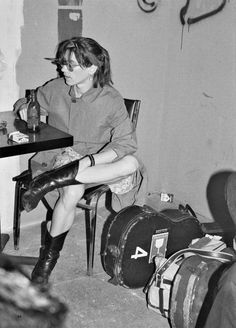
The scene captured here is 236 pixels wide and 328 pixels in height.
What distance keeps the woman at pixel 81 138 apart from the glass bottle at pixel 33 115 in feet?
0.56

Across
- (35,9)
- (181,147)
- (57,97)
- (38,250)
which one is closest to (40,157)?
(57,97)

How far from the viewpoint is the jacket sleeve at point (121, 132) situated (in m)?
2.43

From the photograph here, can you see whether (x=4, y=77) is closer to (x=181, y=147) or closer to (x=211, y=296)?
(x=181, y=147)

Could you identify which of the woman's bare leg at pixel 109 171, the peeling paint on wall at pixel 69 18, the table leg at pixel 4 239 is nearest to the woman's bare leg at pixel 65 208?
the woman's bare leg at pixel 109 171

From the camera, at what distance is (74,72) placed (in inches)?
93.0

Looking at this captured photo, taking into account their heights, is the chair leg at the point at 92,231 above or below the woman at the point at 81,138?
below

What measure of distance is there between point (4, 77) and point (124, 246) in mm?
1160

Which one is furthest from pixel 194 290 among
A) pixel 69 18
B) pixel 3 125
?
pixel 69 18

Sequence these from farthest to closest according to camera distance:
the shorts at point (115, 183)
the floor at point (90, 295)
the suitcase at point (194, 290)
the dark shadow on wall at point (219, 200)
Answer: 1. the dark shadow on wall at point (219, 200)
2. the shorts at point (115, 183)
3. the floor at point (90, 295)
4. the suitcase at point (194, 290)

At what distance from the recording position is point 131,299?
91.8 inches

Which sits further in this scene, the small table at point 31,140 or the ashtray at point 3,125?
the ashtray at point 3,125

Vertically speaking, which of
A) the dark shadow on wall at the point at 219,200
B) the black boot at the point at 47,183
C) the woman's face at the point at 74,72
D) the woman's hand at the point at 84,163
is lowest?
the dark shadow on wall at the point at 219,200

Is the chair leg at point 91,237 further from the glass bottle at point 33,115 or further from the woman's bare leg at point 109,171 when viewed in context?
the glass bottle at point 33,115

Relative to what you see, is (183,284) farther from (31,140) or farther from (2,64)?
(2,64)
